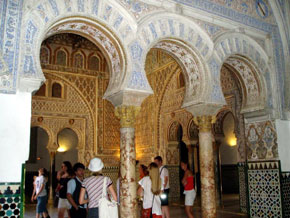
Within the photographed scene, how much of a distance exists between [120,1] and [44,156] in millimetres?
12325

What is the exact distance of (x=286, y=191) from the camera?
716 cm

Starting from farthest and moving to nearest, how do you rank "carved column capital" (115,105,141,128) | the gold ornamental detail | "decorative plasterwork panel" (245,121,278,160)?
"decorative plasterwork panel" (245,121,278,160)
the gold ornamental detail
"carved column capital" (115,105,141,128)

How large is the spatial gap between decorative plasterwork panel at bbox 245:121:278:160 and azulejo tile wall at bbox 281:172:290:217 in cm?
47

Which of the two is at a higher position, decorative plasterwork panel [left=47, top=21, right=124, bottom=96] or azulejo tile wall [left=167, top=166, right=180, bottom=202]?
decorative plasterwork panel [left=47, top=21, right=124, bottom=96]

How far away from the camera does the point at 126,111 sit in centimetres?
600

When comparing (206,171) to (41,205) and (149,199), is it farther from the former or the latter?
(41,205)

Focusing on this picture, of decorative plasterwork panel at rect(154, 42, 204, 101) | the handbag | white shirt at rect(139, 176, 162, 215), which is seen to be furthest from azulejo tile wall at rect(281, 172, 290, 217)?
the handbag

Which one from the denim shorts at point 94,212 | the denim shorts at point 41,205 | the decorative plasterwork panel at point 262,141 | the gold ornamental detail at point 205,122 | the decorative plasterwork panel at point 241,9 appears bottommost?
the denim shorts at point 41,205

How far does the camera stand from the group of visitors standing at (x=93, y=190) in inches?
164

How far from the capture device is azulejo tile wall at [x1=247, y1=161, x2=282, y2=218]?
707 centimetres

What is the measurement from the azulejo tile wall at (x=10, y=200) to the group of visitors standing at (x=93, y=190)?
840mm

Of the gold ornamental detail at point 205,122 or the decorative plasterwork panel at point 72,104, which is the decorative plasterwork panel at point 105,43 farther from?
the decorative plasterwork panel at point 72,104

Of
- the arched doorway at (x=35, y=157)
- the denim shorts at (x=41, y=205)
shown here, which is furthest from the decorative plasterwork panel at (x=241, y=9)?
the arched doorway at (x=35, y=157)

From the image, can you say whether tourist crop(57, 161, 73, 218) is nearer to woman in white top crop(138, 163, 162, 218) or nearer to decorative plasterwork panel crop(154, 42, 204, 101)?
woman in white top crop(138, 163, 162, 218)
